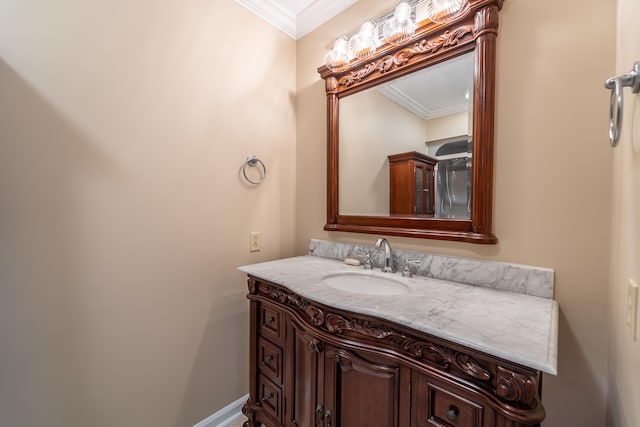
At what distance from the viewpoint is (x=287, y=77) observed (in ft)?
5.86

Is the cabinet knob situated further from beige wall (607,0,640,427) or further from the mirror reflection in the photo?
the mirror reflection

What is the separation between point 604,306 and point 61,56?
210 cm

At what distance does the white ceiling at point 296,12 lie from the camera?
1554 millimetres

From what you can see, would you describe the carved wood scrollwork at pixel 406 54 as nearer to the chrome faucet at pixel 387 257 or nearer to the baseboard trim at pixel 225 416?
the chrome faucet at pixel 387 257

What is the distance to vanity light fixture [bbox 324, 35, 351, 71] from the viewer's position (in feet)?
4.84

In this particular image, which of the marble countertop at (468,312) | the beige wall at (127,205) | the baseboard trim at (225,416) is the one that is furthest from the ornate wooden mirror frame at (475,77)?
the baseboard trim at (225,416)

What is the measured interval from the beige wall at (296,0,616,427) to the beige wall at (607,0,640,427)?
48mm

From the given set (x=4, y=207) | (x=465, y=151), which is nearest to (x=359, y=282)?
(x=465, y=151)

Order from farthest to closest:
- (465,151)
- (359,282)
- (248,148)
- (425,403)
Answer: (248,148)
(359,282)
(465,151)
(425,403)

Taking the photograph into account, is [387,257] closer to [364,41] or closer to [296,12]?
[364,41]

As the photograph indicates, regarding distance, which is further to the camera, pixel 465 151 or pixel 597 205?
pixel 465 151

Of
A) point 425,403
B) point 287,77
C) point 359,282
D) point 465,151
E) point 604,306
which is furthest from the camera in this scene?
point 287,77

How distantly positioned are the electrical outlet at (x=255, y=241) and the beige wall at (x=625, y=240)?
1526 millimetres

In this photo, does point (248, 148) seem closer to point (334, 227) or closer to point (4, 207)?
point (334, 227)
